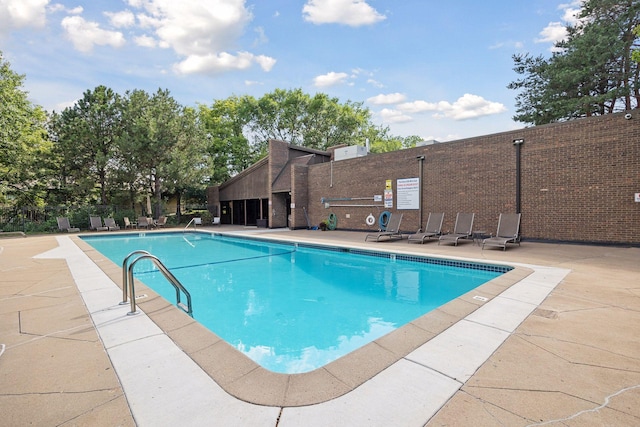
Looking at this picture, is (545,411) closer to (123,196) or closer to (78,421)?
(78,421)

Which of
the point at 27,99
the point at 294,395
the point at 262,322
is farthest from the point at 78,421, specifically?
the point at 27,99

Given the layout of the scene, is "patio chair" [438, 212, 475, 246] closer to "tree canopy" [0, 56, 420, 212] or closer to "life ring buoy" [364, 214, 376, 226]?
"life ring buoy" [364, 214, 376, 226]

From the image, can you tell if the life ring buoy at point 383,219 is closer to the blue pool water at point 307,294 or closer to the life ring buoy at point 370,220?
the life ring buoy at point 370,220

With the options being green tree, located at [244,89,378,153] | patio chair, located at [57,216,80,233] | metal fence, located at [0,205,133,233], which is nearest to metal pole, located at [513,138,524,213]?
patio chair, located at [57,216,80,233]

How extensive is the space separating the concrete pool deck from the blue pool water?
1.26 meters

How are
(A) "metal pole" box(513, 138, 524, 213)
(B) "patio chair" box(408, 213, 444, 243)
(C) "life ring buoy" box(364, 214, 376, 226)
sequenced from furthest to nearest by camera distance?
(C) "life ring buoy" box(364, 214, 376, 226) < (B) "patio chair" box(408, 213, 444, 243) < (A) "metal pole" box(513, 138, 524, 213)

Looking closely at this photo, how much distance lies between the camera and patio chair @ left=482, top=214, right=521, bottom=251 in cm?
834

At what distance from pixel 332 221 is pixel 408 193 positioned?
4.64 m

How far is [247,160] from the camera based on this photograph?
97.0 ft

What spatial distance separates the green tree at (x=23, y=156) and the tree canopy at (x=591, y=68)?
25870 mm

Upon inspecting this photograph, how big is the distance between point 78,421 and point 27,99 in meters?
26.1

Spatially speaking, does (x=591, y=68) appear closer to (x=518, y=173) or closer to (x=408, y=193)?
(x=518, y=173)

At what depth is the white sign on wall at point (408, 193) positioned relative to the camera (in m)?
12.0

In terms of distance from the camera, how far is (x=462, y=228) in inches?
393
